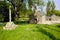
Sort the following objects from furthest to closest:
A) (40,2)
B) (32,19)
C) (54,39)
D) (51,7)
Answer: (51,7)
(40,2)
(32,19)
(54,39)

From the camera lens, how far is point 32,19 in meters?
38.1

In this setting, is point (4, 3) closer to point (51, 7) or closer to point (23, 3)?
point (23, 3)

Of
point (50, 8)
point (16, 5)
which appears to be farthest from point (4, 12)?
point (50, 8)

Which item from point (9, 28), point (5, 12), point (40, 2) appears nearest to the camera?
point (9, 28)

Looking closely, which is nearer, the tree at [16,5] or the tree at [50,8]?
the tree at [16,5]

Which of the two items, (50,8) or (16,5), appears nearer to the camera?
(16,5)

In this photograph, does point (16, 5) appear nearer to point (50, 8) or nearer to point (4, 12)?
point (4, 12)

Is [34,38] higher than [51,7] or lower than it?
lower

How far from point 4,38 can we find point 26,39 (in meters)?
3.16

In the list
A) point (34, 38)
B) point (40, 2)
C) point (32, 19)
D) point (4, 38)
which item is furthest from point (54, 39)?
point (40, 2)

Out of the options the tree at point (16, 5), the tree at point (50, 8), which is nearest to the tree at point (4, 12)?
the tree at point (16, 5)

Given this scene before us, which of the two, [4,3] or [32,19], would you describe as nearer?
[32,19]

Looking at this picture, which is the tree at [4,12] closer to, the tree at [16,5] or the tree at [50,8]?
the tree at [16,5]

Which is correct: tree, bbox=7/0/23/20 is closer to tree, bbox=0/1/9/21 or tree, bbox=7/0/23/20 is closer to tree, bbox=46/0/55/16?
tree, bbox=0/1/9/21
